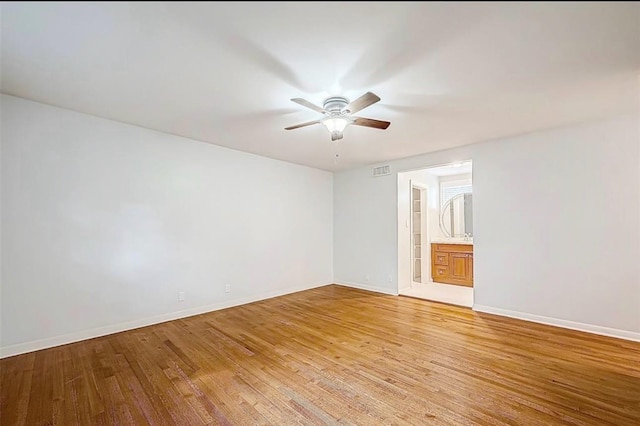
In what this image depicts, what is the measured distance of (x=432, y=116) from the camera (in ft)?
10.7

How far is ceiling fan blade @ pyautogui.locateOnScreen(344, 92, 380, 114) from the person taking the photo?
2289 mm

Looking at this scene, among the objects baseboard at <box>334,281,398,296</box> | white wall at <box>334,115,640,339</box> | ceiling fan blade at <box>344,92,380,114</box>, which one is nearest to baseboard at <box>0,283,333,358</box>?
baseboard at <box>334,281,398,296</box>

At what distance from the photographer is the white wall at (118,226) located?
9.55ft

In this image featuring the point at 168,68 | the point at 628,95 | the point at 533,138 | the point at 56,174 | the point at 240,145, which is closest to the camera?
the point at 168,68

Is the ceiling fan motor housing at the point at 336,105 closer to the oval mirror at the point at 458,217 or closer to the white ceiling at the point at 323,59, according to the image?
the white ceiling at the point at 323,59

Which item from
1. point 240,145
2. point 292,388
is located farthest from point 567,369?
point 240,145

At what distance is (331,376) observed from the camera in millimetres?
2461

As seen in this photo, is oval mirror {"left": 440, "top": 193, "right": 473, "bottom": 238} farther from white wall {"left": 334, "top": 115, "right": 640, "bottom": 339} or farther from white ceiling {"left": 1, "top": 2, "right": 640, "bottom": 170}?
white ceiling {"left": 1, "top": 2, "right": 640, "bottom": 170}

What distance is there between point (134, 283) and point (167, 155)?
177cm

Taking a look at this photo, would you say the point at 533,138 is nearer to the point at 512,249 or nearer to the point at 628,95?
the point at 628,95

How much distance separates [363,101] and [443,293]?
14.7 ft

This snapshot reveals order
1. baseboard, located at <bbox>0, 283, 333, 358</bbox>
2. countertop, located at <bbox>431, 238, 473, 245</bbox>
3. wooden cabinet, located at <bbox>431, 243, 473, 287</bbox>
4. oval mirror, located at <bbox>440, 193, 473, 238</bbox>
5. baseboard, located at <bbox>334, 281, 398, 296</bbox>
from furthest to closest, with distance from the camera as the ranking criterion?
oval mirror, located at <bbox>440, 193, 473, 238</bbox>
countertop, located at <bbox>431, 238, 473, 245</bbox>
wooden cabinet, located at <bbox>431, 243, 473, 287</bbox>
baseboard, located at <bbox>334, 281, 398, 296</bbox>
baseboard, located at <bbox>0, 283, 333, 358</bbox>

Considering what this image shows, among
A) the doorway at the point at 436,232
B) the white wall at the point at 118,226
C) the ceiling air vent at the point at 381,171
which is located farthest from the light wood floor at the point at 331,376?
the ceiling air vent at the point at 381,171

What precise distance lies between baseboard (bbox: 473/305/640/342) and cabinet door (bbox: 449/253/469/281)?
1957 mm
